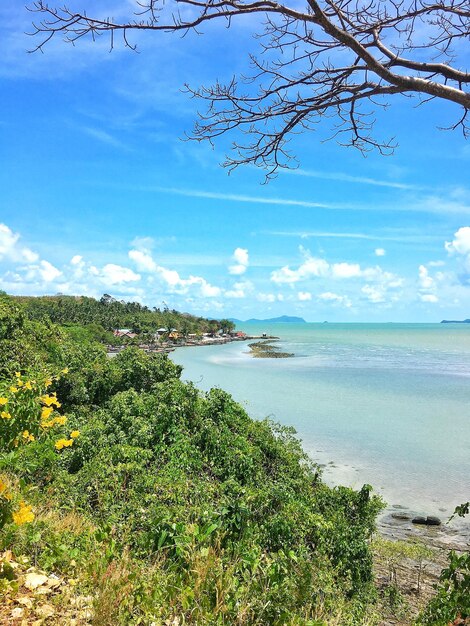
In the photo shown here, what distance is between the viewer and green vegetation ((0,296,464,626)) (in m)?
3.17

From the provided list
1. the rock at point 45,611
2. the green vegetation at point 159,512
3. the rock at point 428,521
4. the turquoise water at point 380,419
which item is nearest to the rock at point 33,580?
the green vegetation at point 159,512

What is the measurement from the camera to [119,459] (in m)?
7.86

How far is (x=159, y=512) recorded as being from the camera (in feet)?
18.0

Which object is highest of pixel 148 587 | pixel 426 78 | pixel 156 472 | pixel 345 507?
pixel 426 78

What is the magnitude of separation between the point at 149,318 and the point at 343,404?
79.2 meters

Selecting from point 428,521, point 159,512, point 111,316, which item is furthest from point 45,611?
point 111,316

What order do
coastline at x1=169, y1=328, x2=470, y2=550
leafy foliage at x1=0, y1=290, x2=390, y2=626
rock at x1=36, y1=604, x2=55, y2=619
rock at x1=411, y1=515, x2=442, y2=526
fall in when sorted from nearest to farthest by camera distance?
rock at x1=36, y1=604, x2=55, y2=619, leafy foliage at x1=0, y1=290, x2=390, y2=626, coastline at x1=169, y1=328, x2=470, y2=550, rock at x1=411, y1=515, x2=442, y2=526

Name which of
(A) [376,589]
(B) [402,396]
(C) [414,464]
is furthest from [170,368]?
(B) [402,396]

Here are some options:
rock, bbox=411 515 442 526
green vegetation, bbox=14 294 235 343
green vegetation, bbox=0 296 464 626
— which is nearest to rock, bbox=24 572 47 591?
green vegetation, bbox=0 296 464 626

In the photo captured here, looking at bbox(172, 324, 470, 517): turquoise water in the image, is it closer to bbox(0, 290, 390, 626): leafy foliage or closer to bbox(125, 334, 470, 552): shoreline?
bbox(125, 334, 470, 552): shoreline

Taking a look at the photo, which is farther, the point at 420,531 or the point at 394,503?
the point at 394,503

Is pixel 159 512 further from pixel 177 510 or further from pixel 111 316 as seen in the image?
pixel 111 316

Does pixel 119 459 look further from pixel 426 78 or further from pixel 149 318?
pixel 149 318

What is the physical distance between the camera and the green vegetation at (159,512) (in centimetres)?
317
